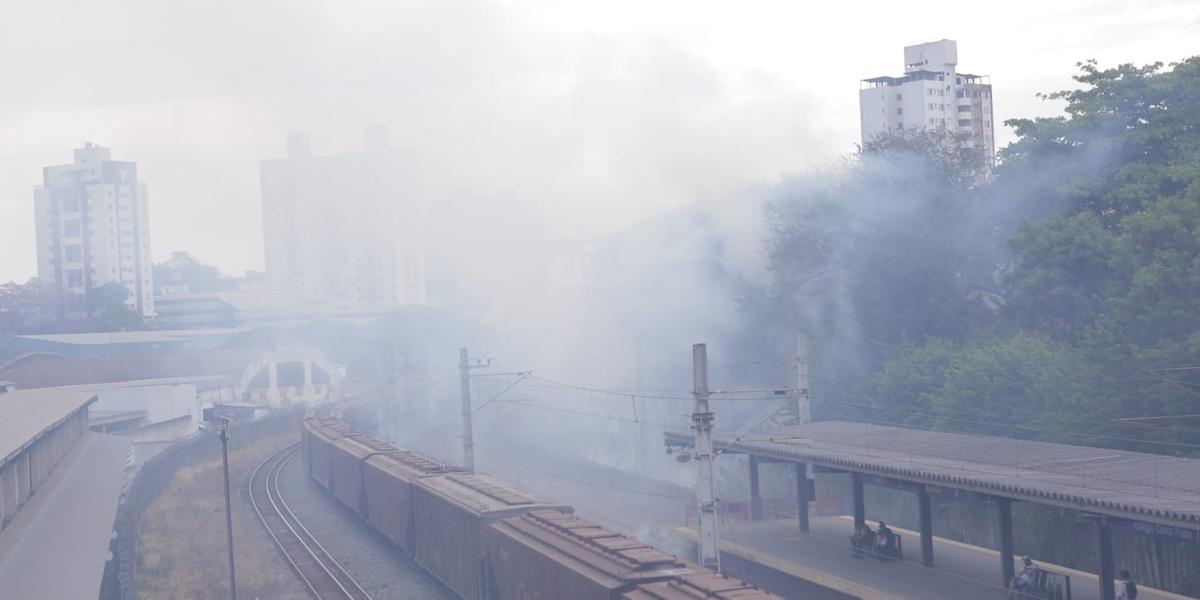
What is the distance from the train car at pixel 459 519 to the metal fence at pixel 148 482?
4.98 metres

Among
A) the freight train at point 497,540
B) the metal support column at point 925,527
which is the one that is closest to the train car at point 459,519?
the freight train at point 497,540

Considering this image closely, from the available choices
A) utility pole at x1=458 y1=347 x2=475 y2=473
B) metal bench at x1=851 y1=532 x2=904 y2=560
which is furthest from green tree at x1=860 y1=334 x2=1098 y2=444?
utility pole at x1=458 y1=347 x2=475 y2=473

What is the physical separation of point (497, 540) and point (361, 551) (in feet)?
31.7

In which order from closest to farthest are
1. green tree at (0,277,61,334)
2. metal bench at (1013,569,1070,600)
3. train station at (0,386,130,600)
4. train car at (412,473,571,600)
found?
metal bench at (1013,569,1070,600) → train station at (0,386,130,600) → train car at (412,473,571,600) → green tree at (0,277,61,334)

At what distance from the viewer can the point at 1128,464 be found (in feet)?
59.8

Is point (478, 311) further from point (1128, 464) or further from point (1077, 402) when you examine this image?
point (1128, 464)

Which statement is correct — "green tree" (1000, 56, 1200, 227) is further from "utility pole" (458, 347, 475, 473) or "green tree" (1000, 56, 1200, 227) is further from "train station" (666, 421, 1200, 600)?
"utility pole" (458, 347, 475, 473)

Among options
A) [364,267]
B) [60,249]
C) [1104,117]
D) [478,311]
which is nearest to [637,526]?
[1104,117]

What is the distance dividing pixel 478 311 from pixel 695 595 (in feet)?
156

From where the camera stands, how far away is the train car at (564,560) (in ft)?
41.8

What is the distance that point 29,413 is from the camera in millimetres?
32312

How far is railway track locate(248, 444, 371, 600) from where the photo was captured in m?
21.5

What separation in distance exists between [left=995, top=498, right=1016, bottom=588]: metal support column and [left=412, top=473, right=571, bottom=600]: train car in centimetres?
679

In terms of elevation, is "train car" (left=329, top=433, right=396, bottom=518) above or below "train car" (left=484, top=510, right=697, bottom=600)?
below
